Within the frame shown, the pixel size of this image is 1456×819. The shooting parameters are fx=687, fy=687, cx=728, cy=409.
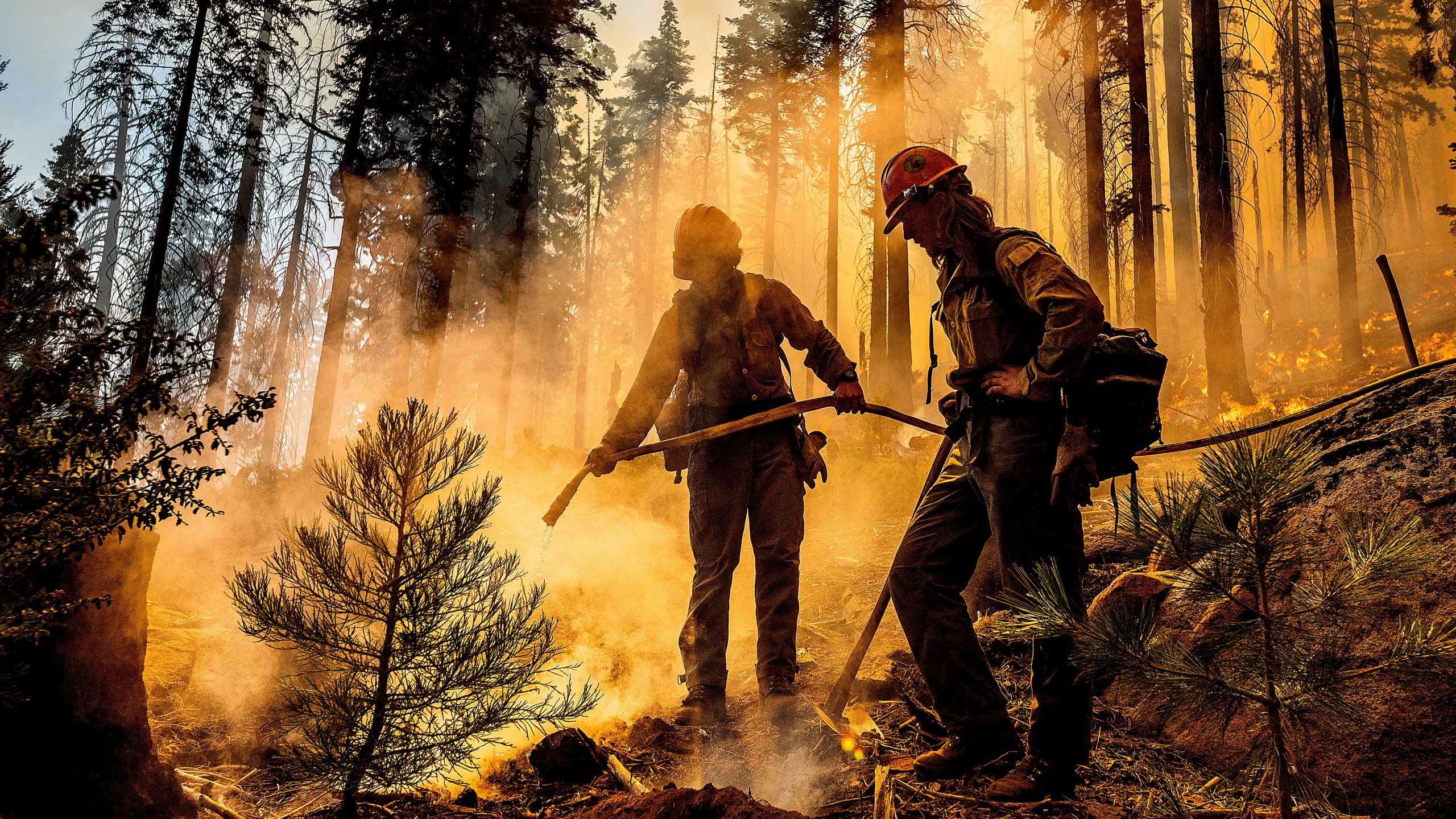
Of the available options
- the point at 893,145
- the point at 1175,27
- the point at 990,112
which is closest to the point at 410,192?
the point at 893,145

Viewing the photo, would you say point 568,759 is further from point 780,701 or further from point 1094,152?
point 1094,152

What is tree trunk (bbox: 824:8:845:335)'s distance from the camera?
674 inches

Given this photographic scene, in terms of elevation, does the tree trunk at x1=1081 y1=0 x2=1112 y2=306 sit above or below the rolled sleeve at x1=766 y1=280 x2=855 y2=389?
above

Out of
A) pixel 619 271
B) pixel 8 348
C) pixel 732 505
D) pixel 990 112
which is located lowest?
pixel 732 505

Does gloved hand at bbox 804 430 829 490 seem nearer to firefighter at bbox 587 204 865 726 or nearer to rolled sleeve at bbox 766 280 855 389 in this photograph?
firefighter at bbox 587 204 865 726

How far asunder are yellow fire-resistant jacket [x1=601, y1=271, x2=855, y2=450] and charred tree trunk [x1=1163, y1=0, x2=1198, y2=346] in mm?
20630

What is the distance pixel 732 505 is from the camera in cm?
401

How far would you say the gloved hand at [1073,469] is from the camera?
99.0 inches

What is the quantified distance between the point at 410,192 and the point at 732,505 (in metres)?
13.9

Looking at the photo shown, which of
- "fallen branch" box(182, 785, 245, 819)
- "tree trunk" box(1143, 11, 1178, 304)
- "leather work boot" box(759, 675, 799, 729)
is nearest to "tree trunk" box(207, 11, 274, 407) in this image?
"fallen branch" box(182, 785, 245, 819)

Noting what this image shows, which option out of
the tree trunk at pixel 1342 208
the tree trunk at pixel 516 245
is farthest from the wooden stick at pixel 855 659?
the tree trunk at pixel 1342 208

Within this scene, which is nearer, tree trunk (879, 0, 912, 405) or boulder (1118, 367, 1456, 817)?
boulder (1118, 367, 1456, 817)

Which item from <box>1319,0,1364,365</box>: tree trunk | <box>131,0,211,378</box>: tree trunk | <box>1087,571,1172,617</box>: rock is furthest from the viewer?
<box>1319,0,1364,365</box>: tree trunk

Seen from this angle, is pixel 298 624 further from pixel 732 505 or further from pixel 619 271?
pixel 619 271
